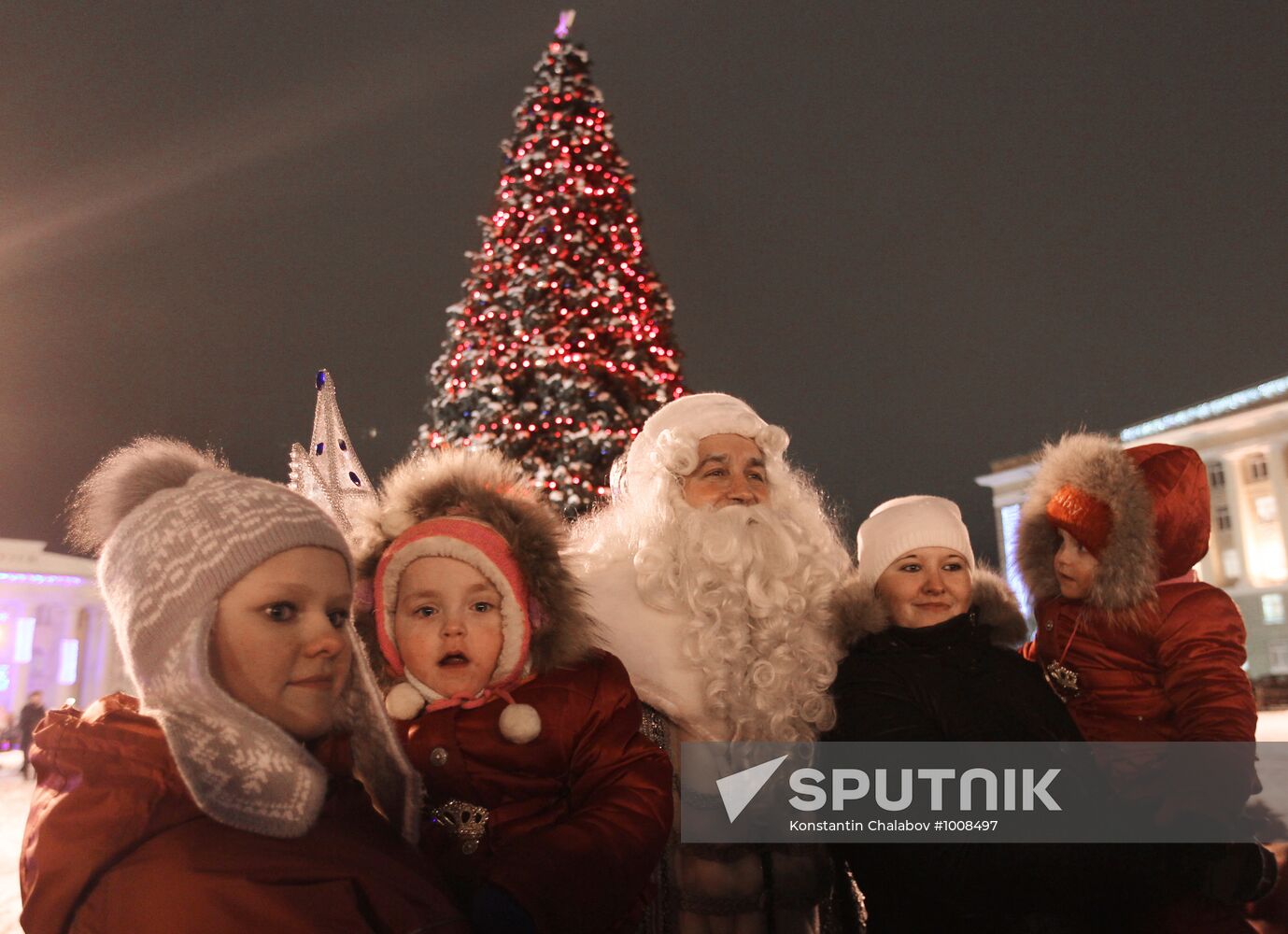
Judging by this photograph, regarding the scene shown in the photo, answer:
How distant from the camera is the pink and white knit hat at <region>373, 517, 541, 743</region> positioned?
2.27 meters

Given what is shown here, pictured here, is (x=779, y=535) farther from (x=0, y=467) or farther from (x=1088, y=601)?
(x=0, y=467)

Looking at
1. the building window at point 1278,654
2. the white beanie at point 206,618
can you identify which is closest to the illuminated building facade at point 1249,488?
the building window at point 1278,654

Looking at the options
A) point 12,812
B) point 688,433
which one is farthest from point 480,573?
point 12,812

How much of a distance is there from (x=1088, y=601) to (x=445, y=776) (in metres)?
2.10

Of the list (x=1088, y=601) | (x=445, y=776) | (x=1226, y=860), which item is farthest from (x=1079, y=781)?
(x=445, y=776)

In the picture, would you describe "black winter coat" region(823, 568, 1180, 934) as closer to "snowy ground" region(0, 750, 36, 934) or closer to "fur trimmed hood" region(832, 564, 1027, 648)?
"fur trimmed hood" region(832, 564, 1027, 648)

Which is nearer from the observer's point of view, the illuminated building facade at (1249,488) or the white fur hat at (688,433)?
the white fur hat at (688,433)

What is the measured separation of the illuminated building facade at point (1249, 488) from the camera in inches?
1453

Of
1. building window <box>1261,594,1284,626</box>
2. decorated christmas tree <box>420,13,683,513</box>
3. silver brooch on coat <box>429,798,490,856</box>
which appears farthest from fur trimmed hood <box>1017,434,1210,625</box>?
building window <box>1261,594,1284,626</box>

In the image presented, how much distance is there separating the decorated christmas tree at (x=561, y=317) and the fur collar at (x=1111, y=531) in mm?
8275

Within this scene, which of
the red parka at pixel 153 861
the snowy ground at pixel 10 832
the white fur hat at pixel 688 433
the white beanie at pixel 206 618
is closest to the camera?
the red parka at pixel 153 861

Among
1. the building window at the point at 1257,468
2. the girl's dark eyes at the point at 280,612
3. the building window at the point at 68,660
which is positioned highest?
the building window at the point at 1257,468

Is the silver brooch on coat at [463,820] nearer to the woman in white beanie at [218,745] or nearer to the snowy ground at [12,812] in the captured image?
the woman in white beanie at [218,745]

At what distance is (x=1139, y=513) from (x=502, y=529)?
1.98m
